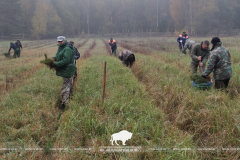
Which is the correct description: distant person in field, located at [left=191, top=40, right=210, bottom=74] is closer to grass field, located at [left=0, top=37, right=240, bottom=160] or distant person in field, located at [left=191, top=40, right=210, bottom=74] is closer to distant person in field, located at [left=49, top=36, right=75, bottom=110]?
grass field, located at [left=0, top=37, right=240, bottom=160]

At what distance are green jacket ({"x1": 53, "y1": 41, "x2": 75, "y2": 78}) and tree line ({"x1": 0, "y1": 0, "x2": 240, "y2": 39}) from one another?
41.0 m

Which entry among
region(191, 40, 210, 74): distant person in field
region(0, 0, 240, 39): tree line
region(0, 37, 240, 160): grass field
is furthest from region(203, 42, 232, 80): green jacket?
region(0, 0, 240, 39): tree line

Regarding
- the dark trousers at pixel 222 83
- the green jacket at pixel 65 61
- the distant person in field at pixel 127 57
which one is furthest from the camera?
the distant person in field at pixel 127 57

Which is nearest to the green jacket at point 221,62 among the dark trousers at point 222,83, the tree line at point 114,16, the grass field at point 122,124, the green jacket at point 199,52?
the dark trousers at point 222,83

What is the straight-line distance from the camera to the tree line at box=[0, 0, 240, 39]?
4259cm

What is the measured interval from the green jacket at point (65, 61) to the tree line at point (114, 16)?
134ft

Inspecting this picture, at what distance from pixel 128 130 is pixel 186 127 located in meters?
1.21

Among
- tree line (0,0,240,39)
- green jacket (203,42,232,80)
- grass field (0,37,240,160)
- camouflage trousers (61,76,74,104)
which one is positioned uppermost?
tree line (0,0,240,39)

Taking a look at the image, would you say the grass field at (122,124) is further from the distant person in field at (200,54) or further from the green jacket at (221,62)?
the distant person in field at (200,54)

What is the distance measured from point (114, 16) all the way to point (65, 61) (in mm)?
68347

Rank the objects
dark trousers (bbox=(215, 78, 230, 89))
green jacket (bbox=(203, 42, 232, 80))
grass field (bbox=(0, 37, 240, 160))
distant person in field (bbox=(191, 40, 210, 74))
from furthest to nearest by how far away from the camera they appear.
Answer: distant person in field (bbox=(191, 40, 210, 74)), dark trousers (bbox=(215, 78, 230, 89)), green jacket (bbox=(203, 42, 232, 80)), grass field (bbox=(0, 37, 240, 160))

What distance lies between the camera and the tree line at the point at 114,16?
4259 cm

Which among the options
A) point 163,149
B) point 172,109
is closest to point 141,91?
point 172,109

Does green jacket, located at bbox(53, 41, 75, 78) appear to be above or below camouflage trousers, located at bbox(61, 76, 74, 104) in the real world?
above
